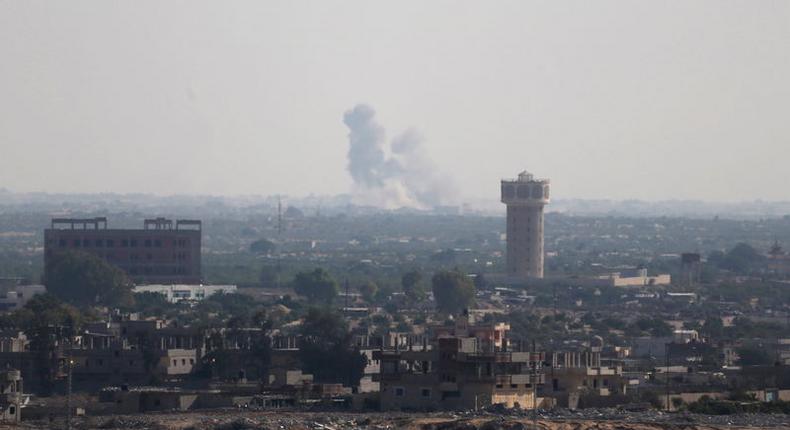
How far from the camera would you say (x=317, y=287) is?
134 m

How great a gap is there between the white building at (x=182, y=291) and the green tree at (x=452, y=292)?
36.5 ft

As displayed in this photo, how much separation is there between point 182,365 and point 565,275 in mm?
84201

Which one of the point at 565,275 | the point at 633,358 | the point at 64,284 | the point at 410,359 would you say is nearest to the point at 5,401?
the point at 410,359

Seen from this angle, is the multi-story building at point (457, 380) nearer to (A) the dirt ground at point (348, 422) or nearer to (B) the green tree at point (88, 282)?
(A) the dirt ground at point (348, 422)

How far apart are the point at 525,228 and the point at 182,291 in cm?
3053

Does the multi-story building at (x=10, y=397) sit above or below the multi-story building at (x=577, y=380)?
below

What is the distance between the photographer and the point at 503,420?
5728 cm

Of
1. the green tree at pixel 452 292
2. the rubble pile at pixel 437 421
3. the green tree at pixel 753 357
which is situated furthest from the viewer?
the green tree at pixel 452 292

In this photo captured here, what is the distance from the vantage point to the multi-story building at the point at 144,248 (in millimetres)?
138750

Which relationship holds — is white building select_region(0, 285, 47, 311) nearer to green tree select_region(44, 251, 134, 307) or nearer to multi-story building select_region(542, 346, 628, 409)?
green tree select_region(44, 251, 134, 307)

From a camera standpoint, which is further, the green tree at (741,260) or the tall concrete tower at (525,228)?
the green tree at (741,260)

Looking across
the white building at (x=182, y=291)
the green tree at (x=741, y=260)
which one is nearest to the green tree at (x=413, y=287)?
the white building at (x=182, y=291)

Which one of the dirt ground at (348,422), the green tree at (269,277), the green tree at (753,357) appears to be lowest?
the green tree at (269,277)

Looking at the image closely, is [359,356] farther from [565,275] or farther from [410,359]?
[565,275]
